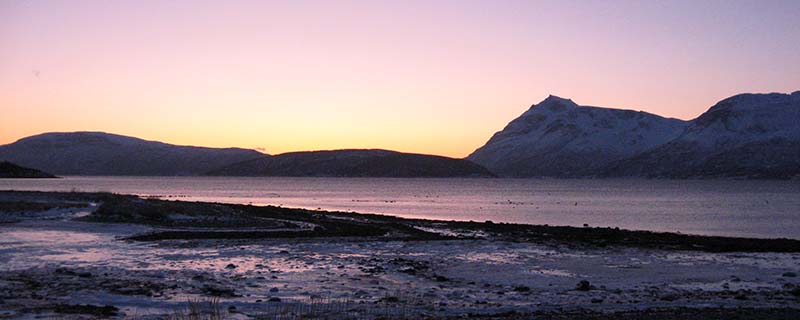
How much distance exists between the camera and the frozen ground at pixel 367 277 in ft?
58.4

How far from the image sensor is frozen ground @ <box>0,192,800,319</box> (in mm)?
17812

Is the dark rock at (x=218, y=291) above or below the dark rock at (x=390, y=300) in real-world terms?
below

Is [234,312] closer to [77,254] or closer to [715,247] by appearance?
[77,254]

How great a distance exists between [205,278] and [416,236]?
64.1ft

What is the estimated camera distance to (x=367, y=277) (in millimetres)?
23125

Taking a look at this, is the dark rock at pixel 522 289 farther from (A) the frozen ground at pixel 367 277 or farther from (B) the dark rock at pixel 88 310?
(B) the dark rock at pixel 88 310

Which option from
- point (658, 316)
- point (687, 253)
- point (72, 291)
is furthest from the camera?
point (687, 253)

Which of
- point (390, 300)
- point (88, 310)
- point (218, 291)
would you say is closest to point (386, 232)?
point (218, 291)

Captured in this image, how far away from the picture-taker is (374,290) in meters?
20.5

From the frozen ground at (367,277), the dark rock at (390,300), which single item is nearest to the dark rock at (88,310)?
the frozen ground at (367,277)

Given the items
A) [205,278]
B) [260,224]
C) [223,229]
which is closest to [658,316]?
[205,278]

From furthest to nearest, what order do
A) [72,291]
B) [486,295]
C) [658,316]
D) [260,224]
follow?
[260,224] < [486,295] < [72,291] < [658,316]

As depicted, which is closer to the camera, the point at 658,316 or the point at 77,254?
the point at 658,316

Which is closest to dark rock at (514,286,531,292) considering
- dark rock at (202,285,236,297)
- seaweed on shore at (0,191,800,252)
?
dark rock at (202,285,236,297)
